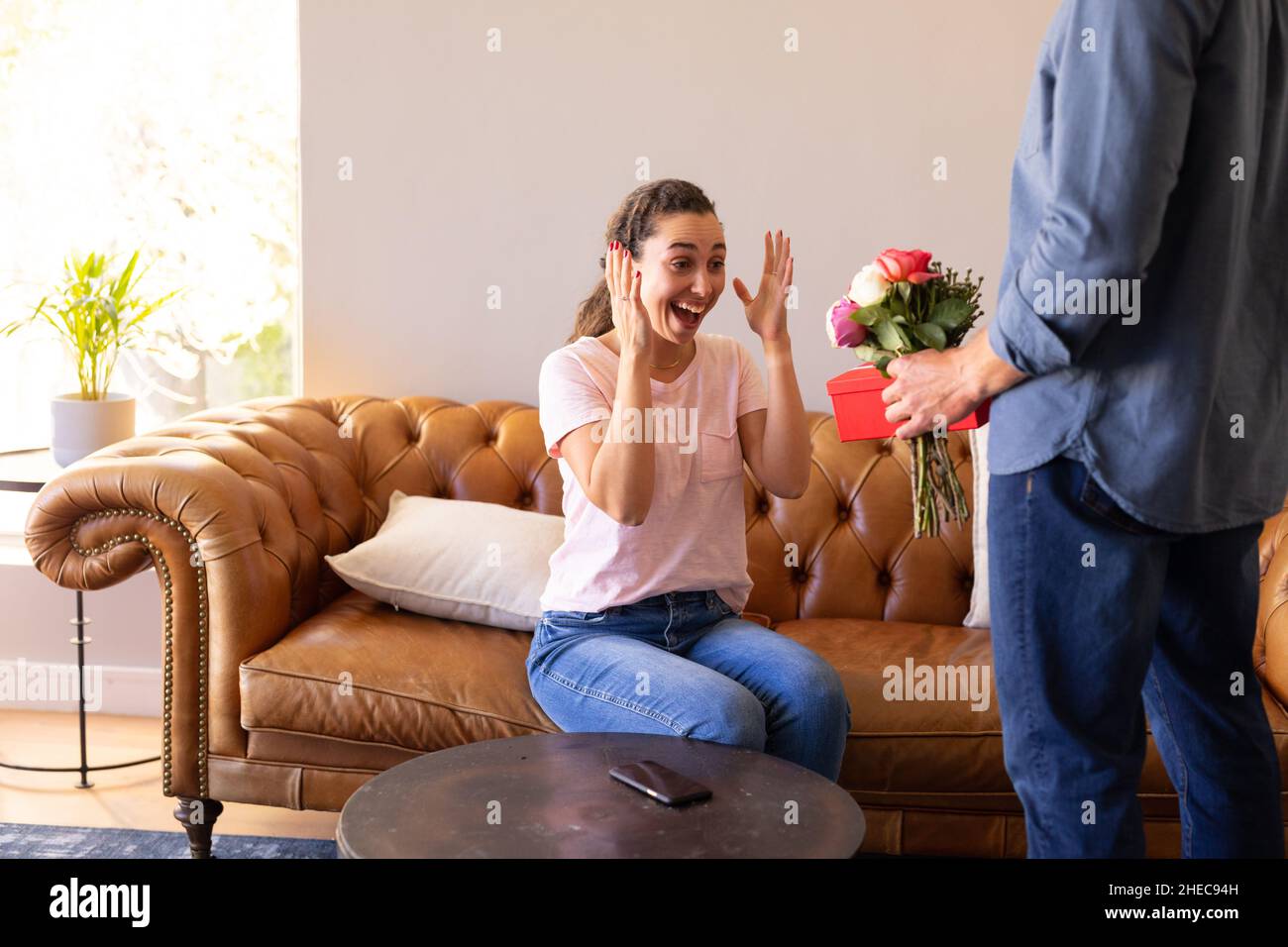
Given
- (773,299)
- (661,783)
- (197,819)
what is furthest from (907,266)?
(197,819)

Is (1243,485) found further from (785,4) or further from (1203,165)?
(785,4)

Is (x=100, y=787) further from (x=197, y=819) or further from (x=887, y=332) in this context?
(x=887, y=332)

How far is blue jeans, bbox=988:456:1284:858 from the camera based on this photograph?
1294 mm

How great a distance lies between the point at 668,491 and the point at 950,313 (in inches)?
23.7

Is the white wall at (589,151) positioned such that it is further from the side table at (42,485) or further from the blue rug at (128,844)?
the blue rug at (128,844)

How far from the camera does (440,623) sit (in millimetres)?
2365

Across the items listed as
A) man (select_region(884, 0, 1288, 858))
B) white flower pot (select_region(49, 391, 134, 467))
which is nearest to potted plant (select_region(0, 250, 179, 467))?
white flower pot (select_region(49, 391, 134, 467))

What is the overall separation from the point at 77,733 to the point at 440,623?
1.17 metres

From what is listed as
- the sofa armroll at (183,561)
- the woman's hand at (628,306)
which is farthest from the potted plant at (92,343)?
the woman's hand at (628,306)

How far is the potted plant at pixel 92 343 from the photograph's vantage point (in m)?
2.80

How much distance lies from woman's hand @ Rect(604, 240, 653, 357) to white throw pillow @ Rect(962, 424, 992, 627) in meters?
0.91

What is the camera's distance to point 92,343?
2.86 meters

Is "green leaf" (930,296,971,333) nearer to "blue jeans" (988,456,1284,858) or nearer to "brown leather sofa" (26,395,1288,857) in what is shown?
"blue jeans" (988,456,1284,858)
